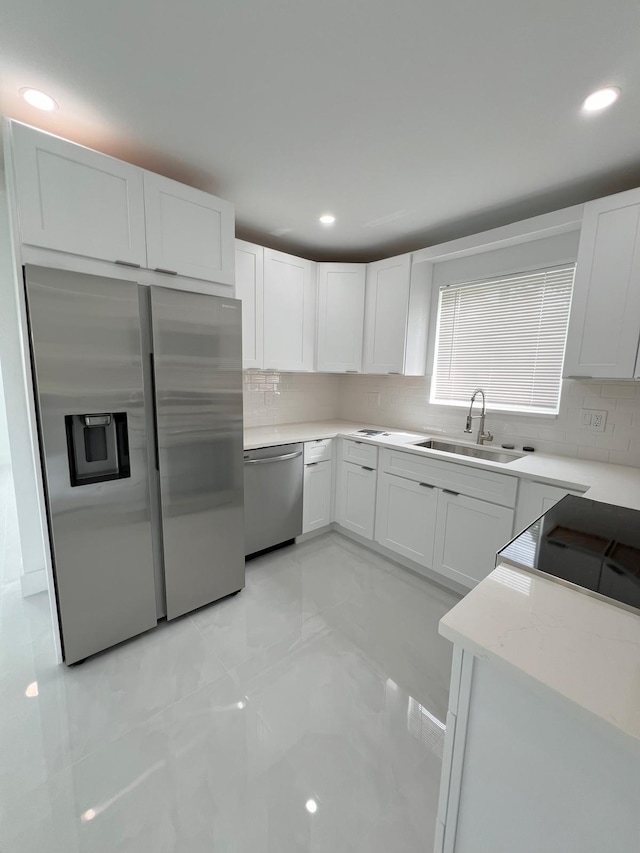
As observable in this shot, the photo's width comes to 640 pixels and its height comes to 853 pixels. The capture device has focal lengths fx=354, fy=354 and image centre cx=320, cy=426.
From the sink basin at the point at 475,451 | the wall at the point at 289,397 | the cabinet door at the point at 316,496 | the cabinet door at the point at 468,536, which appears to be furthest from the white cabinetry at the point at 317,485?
the cabinet door at the point at 468,536

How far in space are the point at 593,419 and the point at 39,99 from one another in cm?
333

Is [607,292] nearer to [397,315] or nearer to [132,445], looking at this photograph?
[397,315]

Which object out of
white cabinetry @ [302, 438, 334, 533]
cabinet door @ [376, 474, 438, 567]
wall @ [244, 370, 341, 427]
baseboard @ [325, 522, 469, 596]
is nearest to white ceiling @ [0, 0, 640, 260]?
wall @ [244, 370, 341, 427]

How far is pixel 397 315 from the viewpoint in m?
2.95

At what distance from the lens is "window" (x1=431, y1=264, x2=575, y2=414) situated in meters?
2.44

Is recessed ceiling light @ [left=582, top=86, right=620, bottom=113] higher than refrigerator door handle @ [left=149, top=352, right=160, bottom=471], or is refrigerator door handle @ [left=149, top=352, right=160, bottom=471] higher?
recessed ceiling light @ [left=582, top=86, right=620, bottom=113]

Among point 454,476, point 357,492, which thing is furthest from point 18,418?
point 454,476

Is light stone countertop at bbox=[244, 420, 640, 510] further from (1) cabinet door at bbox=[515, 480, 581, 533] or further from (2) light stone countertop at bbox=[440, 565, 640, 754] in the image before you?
(2) light stone countertop at bbox=[440, 565, 640, 754]

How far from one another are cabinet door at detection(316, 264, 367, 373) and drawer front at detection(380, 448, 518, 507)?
988 millimetres

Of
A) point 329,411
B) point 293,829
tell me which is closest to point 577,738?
point 293,829

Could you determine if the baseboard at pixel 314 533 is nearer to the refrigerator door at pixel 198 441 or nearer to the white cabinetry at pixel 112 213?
the refrigerator door at pixel 198 441

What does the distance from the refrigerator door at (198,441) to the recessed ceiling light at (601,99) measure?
1.76 metres

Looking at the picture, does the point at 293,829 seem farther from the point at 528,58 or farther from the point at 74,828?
the point at 528,58

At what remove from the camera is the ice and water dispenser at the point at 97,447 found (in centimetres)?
162
